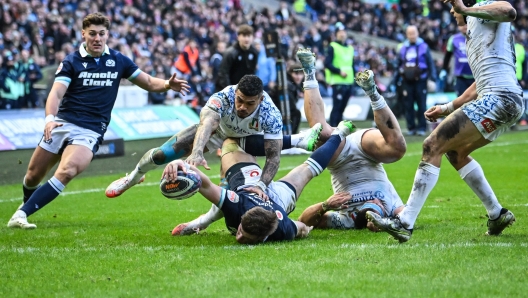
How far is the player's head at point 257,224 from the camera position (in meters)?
6.87

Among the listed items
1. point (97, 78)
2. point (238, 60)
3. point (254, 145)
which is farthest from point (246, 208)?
point (238, 60)

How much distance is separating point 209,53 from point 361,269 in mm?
22478

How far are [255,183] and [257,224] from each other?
2.54 ft

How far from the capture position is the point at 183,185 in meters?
6.68

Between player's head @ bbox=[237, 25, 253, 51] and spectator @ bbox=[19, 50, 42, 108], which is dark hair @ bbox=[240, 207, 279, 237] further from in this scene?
spectator @ bbox=[19, 50, 42, 108]

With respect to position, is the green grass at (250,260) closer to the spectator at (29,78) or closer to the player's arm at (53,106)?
the player's arm at (53,106)

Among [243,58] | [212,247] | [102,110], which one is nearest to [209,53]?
[243,58]

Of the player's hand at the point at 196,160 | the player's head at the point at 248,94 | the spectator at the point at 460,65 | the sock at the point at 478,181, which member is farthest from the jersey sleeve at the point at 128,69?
the spectator at the point at 460,65

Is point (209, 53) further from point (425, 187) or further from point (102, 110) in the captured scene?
point (425, 187)

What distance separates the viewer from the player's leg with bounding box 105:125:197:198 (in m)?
8.41

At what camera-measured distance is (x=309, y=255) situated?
641 centimetres

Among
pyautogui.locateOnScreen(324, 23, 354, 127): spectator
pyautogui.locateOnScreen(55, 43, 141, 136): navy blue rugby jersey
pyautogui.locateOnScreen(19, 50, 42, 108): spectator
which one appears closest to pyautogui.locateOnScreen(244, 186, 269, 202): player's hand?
pyautogui.locateOnScreen(55, 43, 141, 136): navy blue rugby jersey

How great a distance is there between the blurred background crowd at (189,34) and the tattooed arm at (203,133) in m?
7.83

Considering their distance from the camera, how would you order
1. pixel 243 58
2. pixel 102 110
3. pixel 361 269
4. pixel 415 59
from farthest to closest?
pixel 415 59, pixel 243 58, pixel 102 110, pixel 361 269
